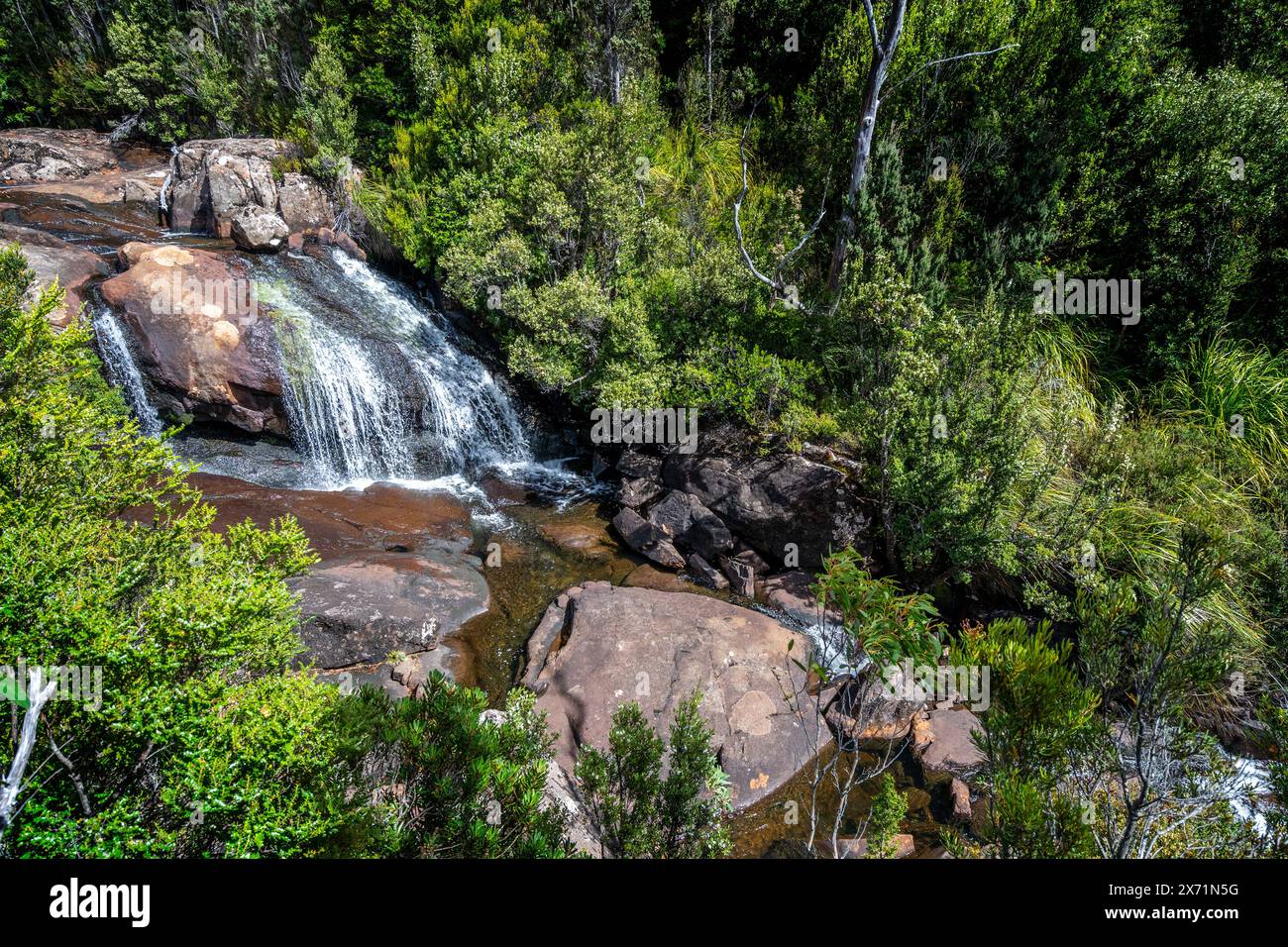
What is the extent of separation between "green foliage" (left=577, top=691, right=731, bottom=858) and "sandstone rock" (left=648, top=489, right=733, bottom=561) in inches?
289

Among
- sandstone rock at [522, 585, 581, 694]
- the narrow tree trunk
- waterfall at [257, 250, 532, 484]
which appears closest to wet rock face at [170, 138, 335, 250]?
waterfall at [257, 250, 532, 484]

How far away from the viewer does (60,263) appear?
13352 mm

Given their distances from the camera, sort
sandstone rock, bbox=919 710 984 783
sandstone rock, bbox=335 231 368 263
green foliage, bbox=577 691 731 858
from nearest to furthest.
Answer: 1. green foliage, bbox=577 691 731 858
2. sandstone rock, bbox=919 710 984 783
3. sandstone rock, bbox=335 231 368 263

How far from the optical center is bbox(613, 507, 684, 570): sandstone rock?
12305 mm

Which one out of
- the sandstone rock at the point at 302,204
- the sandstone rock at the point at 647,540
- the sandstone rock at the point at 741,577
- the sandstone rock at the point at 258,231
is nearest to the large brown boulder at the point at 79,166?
the sandstone rock at the point at 302,204

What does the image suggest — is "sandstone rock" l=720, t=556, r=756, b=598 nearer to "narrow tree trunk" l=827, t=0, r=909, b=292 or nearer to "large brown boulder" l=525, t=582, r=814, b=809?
"large brown boulder" l=525, t=582, r=814, b=809

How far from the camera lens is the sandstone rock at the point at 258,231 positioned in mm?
15812

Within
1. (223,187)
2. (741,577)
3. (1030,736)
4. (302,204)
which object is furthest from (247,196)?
(1030,736)

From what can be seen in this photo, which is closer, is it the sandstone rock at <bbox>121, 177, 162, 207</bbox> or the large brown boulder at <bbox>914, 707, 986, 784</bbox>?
the large brown boulder at <bbox>914, 707, 986, 784</bbox>

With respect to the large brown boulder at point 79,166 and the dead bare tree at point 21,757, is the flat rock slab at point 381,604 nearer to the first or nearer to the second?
the dead bare tree at point 21,757

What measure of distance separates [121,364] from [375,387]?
16.1 feet

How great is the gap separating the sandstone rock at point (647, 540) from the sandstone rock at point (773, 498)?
115 cm

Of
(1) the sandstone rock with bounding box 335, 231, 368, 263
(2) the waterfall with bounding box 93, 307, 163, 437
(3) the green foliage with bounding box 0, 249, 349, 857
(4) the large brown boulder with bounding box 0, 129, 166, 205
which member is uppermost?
(4) the large brown boulder with bounding box 0, 129, 166, 205

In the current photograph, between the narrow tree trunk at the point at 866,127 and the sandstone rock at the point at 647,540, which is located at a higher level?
the narrow tree trunk at the point at 866,127
